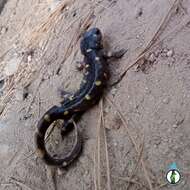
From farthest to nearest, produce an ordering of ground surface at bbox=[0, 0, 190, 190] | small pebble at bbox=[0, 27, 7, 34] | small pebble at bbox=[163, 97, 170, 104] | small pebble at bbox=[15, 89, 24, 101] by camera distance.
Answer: small pebble at bbox=[0, 27, 7, 34], small pebble at bbox=[15, 89, 24, 101], small pebble at bbox=[163, 97, 170, 104], ground surface at bbox=[0, 0, 190, 190]

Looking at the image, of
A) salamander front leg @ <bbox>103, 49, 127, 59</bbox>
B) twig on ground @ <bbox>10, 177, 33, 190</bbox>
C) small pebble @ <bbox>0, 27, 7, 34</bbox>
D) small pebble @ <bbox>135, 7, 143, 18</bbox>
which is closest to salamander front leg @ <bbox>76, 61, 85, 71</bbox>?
salamander front leg @ <bbox>103, 49, 127, 59</bbox>

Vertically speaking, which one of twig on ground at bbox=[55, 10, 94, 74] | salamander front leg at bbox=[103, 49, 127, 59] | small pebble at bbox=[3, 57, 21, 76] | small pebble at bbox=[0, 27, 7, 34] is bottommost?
small pebble at bbox=[0, 27, 7, 34]

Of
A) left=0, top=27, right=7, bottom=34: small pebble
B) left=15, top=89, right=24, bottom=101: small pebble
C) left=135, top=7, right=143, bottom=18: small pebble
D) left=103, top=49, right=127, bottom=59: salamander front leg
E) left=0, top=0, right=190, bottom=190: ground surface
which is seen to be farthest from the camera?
left=0, top=27, right=7, bottom=34: small pebble

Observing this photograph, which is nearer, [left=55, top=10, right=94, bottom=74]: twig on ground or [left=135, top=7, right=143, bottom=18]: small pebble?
[left=135, top=7, right=143, bottom=18]: small pebble

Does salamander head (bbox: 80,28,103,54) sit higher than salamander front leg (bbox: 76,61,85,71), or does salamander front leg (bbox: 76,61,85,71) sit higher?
salamander head (bbox: 80,28,103,54)

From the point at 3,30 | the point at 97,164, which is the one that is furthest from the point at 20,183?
the point at 3,30

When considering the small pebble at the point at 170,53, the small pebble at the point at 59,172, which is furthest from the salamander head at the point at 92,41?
the small pebble at the point at 59,172

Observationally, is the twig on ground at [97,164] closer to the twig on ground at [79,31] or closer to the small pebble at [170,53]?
the small pebble at [170,53]

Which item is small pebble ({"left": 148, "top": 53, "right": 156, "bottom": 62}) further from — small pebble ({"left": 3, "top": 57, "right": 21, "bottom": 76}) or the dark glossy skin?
small pebble ({"left": 3, "top": 57, "right": 21, "bottom": 76})
